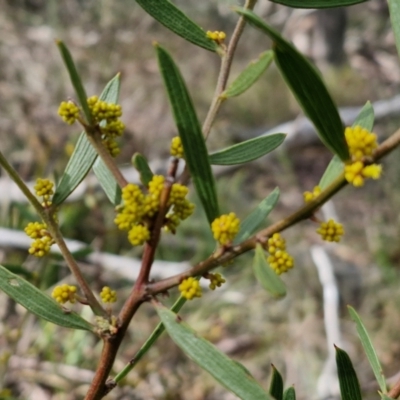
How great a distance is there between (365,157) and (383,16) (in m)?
5.60

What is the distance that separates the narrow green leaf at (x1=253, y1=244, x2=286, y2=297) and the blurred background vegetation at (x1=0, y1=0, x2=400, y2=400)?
631 mm

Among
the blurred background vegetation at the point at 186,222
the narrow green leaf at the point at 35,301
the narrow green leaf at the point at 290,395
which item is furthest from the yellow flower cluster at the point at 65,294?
the blurred background vegetation at the point at 186,222

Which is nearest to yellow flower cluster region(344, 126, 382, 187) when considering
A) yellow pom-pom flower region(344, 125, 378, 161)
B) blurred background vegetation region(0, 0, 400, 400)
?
yellow pom-pom flower region(344, 125, 378, 161)

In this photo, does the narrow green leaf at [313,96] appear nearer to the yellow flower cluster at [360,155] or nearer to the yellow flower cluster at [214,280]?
the yellow flower cluster at [360,155]

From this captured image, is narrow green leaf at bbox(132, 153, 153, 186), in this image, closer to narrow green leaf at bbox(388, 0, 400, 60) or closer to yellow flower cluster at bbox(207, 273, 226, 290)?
yellow flower cluster at bbox(207, 273, 226, 290)

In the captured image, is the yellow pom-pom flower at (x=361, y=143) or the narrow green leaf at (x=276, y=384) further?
the narrow green leaf at (x=276, y=384)

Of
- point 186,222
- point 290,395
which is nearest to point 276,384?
point 290,395

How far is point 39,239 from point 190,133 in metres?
0.16

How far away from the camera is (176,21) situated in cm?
41

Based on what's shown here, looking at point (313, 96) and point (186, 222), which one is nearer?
point (313, 96)

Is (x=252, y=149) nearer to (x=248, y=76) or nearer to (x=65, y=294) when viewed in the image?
(x=248, y=76)

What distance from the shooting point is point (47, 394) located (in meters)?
1.49

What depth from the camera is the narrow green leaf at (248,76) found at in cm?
35

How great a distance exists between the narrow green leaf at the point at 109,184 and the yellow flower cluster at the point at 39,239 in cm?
6
